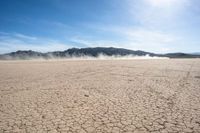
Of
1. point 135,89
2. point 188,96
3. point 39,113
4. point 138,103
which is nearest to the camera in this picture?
point 39,113

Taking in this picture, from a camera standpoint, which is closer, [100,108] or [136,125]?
[136,125]

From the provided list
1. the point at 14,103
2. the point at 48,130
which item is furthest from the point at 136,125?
the point at 14,103

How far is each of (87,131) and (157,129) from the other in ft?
5.39

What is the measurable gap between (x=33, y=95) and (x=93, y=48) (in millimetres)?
135831

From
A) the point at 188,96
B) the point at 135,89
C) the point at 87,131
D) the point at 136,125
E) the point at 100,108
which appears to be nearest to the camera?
the point at 87,131

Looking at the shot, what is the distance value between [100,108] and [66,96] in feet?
5.96

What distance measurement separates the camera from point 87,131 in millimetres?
3832

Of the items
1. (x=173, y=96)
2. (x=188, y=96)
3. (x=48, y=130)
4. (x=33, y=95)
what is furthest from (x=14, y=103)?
(x=188, y=96)

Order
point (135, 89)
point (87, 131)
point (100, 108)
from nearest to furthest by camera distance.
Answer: point (87, 131)
point (100, 108)
point (135, 89)

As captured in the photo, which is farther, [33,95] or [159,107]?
[33,95]

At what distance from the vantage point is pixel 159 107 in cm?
520

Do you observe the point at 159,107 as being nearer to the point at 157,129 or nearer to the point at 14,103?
the point at 157,129

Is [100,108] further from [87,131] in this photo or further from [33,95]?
[33,95]

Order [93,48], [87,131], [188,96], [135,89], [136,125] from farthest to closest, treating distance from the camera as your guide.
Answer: [93,48]
[135,89]
[188,96]
[136,125]
[87,131]
